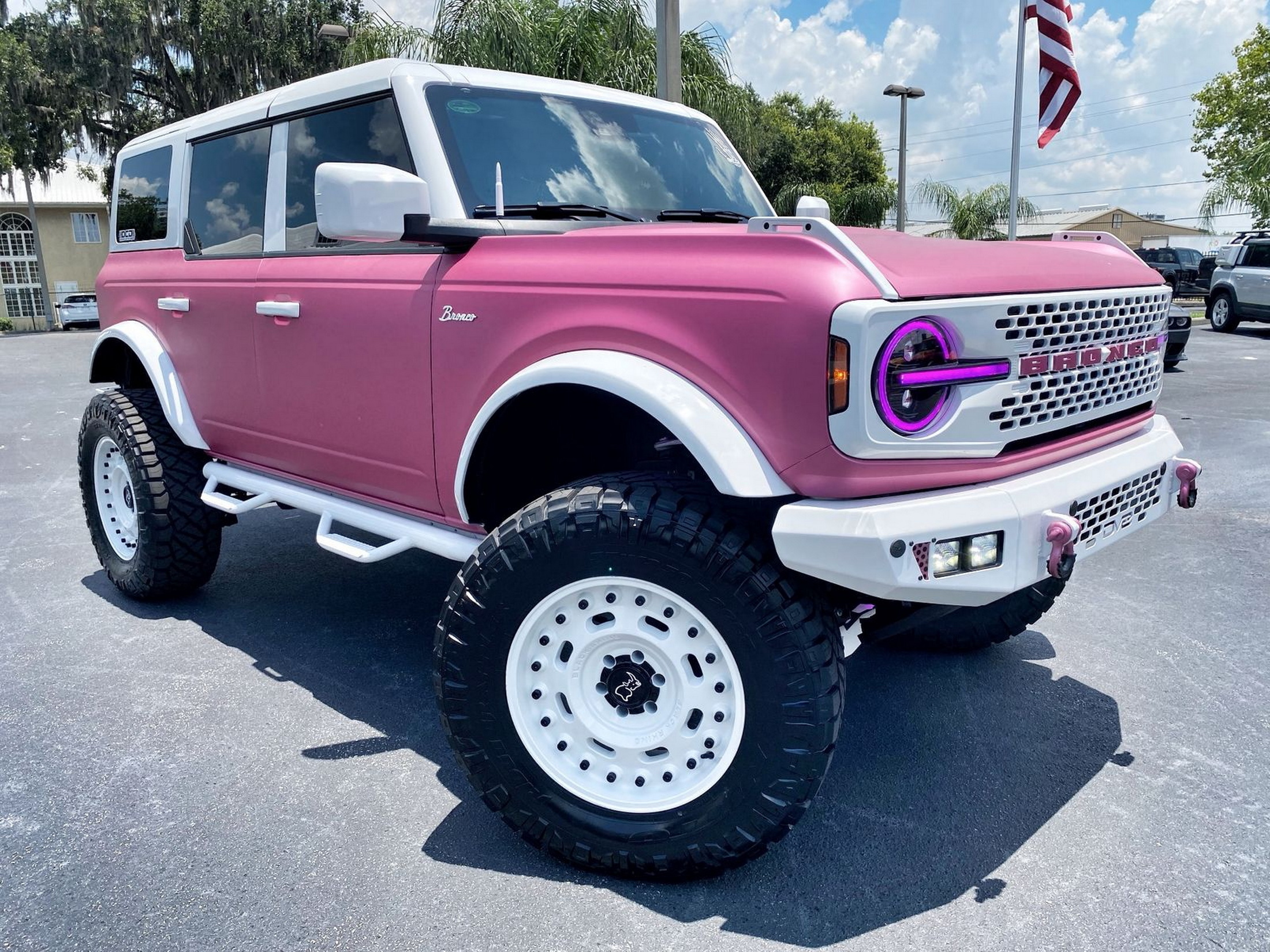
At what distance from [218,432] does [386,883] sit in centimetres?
237

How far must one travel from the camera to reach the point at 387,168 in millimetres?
2762

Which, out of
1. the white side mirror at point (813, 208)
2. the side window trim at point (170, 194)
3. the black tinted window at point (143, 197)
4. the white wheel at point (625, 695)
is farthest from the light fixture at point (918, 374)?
the black tinted window at point (143, 197)

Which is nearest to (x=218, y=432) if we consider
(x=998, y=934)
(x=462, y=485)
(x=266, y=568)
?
(x=266, y=568)

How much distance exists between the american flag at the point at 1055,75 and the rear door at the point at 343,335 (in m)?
9.31

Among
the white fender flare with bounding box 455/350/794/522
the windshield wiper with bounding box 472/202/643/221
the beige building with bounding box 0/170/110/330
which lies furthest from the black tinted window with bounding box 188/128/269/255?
the beige building with bounding box 0/170/110/330

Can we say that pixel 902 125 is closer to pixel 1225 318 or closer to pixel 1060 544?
pixel 1225 318

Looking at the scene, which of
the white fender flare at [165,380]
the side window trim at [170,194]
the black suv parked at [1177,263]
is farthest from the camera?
the black suv parked at [1177,263]

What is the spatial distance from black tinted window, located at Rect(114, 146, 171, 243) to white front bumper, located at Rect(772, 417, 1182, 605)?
3698 millimetres

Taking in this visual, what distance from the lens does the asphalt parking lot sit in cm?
245

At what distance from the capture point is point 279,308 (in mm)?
3670

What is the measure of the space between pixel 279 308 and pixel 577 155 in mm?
1202

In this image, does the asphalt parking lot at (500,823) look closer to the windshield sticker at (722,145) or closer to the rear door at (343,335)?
the rear door at (343,335)

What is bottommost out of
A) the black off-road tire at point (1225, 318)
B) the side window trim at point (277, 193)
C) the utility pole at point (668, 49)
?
the black off-road tire at point (1225, 318)

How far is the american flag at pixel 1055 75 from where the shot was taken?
1072cm
